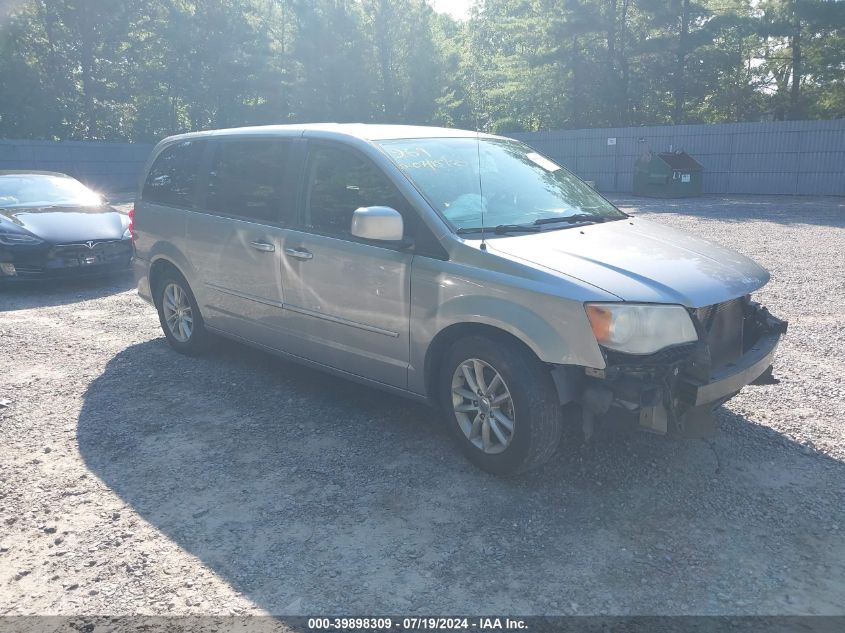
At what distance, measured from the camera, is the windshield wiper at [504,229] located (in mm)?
4021

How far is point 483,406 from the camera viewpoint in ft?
12.5

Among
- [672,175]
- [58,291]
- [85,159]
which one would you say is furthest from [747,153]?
[85,159]

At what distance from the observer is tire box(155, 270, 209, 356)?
5.96 metres

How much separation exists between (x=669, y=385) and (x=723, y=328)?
657 millimetres

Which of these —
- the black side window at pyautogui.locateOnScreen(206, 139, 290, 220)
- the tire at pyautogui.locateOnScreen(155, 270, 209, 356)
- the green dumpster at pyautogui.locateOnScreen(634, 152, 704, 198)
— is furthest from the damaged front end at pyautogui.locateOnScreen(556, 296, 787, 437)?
the green dumpster at pyautogui.locateOnScreen(634, 152, 704, 198)

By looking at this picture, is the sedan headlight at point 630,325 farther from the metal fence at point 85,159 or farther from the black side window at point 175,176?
the metal fence at point 85,159

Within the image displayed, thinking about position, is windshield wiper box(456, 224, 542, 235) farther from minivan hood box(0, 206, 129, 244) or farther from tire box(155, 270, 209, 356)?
minivan hood box(0, 206, 129, 244)

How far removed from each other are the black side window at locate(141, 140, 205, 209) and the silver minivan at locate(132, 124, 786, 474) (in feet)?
0.36

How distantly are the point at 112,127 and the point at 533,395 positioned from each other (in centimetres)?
4026

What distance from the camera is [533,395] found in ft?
11.5

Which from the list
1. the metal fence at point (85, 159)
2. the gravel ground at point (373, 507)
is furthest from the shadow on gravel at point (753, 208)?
the metal fence at point (85, 159)

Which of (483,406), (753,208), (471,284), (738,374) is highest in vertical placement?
(471,284)

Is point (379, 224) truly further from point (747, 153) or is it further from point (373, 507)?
point (747, 153)

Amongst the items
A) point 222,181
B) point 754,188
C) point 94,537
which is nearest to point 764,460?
point 94,537
